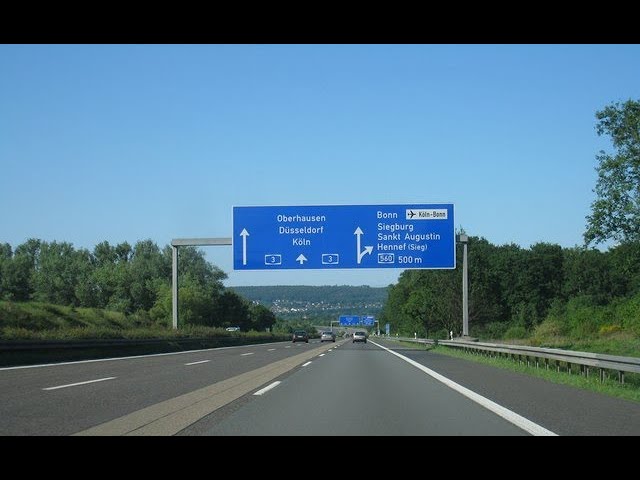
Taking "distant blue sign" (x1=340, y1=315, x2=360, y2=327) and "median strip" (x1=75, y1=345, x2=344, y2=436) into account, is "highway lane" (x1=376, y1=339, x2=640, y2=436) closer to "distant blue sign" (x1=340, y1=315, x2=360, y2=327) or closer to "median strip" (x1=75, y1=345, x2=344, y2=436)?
"median strip" (x1=75, y1=345, x2=344, y2=436)

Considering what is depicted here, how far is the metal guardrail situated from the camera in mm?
16141

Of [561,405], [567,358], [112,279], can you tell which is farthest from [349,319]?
[561,405]

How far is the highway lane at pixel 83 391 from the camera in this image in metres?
10.6

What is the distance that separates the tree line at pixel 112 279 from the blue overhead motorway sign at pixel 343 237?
68.9 metres

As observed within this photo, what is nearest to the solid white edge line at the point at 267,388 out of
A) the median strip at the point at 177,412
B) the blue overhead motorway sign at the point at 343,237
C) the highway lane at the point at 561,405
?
the median strip at the point at 177,412

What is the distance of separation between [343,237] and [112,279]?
302 feet

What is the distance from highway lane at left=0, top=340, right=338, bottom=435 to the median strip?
269 mm

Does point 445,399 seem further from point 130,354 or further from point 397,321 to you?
point 397,321

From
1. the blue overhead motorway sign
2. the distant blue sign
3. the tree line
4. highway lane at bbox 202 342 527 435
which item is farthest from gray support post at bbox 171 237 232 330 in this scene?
the distant blue sign

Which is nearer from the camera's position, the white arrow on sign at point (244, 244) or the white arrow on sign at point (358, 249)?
the white arrow on sign at point (358, 249)

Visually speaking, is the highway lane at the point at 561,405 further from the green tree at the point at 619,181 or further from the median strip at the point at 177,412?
the green tree at the point at 619,181

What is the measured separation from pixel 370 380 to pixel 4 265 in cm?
10422

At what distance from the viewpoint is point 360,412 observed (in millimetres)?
11883
